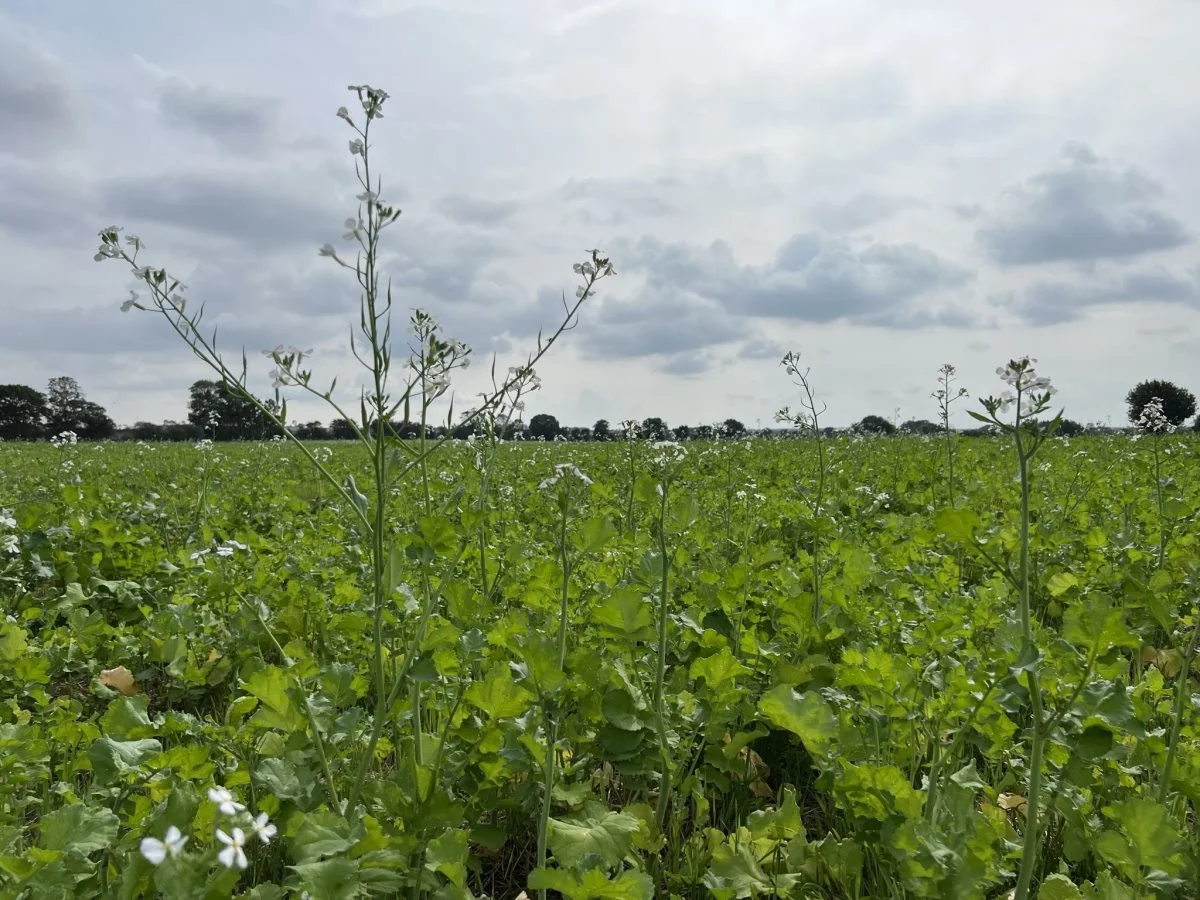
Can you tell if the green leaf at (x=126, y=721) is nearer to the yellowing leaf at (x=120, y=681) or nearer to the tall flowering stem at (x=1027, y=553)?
the yellowing leaf at (x=120, y=681)

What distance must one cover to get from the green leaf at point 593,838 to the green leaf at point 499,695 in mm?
257

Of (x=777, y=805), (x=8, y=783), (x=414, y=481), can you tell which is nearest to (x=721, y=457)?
(x=414, y=481)

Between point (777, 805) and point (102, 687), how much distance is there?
8.10 ft

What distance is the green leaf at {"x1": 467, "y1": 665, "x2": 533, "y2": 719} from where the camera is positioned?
6.00 ft

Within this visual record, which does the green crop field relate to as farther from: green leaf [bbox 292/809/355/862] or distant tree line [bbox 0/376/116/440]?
distant tree line [bbox 0/376/116/440]

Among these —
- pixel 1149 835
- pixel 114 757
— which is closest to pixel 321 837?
pixel 114 757

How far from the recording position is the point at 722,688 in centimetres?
218

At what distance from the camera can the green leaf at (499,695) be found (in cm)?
183

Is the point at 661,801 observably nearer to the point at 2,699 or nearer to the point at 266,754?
the point at 266,754

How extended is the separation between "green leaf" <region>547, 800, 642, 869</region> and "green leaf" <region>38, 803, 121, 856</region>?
91 centimetres

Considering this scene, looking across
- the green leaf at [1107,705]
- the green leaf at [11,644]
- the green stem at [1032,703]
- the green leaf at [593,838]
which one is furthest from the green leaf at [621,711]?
the green leaf at [11,644]

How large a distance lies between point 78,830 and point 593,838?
1061mm

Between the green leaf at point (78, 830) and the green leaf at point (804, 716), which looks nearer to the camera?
the green leaf at point (78, 830)

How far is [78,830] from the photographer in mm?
1641
